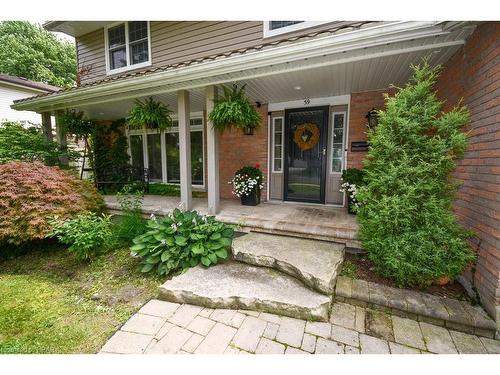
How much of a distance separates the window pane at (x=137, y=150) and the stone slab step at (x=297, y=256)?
18.4 feet

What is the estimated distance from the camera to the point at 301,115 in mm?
4789

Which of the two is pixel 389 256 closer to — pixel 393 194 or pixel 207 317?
pixel 393 194

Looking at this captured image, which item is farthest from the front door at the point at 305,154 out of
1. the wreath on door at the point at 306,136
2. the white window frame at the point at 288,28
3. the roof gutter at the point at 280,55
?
the roof gutter at the point at 280,55

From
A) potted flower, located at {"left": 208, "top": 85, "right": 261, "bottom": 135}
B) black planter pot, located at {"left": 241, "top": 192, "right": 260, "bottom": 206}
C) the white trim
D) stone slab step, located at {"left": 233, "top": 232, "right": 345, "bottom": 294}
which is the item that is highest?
the white trim

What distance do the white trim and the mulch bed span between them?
293cm

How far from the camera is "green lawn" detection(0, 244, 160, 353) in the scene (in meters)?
1.88

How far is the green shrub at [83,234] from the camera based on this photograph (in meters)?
3.18

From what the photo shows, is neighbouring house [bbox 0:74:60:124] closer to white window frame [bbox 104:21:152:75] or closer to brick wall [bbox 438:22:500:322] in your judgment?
white window frame [bbox 104:21:152:75]

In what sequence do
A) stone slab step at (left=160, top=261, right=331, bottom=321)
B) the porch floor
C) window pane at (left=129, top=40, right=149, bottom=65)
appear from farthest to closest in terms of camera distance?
1. window pane at (left=129, top=40, right=149, bottom=65)
2. the porch floor
3. stone slab step at (left=160, top=261, right=331, bottom=321)

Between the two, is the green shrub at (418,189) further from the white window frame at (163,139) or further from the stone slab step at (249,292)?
the white window frame at (163,139)

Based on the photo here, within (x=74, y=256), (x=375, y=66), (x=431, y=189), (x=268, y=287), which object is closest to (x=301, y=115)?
(x=375, y=66)

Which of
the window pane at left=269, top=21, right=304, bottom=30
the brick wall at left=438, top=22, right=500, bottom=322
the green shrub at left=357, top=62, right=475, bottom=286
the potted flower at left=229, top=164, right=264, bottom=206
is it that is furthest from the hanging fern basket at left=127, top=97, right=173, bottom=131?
the brick wall at left=438, top=22, right=500, bottom=322

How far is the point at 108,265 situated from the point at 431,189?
4.05 m
